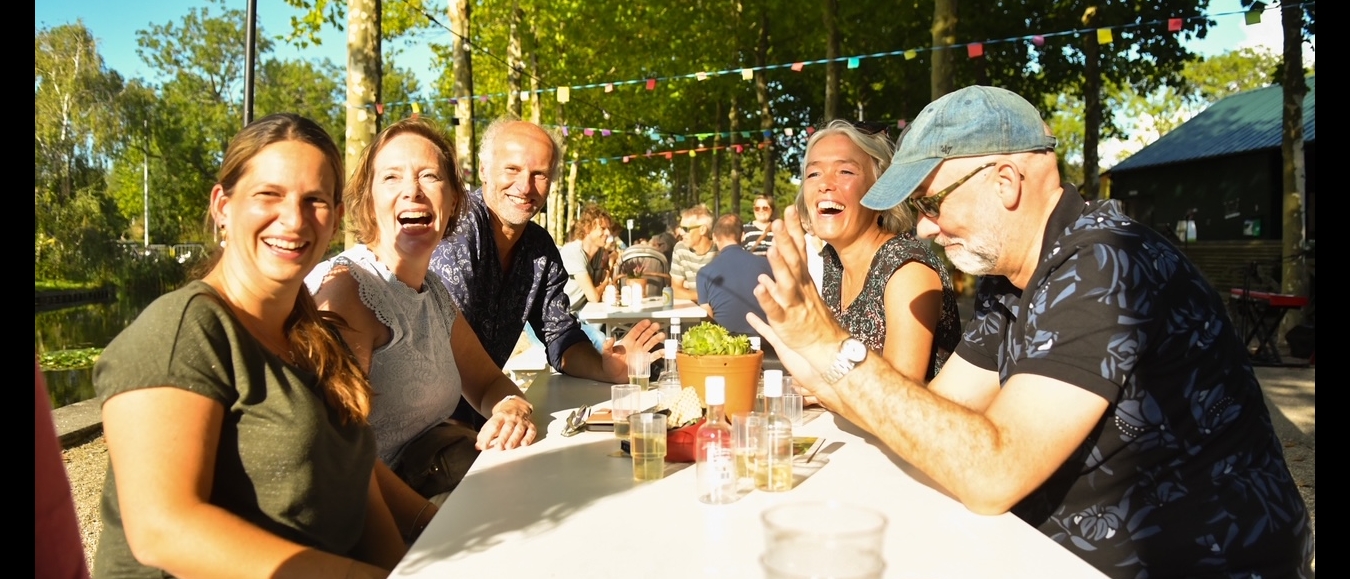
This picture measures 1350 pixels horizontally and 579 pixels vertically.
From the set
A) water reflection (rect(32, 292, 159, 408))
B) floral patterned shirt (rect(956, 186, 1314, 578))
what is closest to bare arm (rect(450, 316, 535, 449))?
floral patterned shirt (rect(956, 186, 1314, 578))

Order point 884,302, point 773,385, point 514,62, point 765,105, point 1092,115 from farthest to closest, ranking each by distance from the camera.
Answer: point 765,105, point 514,62, point 1092,115, point 884,302, point 773,385

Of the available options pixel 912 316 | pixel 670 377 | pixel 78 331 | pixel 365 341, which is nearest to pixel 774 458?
pixel 912 316

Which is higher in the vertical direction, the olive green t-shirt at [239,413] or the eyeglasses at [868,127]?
the eyeglasses at [868,127]

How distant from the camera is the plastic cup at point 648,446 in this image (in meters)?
2.29

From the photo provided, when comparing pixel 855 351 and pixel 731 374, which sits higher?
pixel 855 351

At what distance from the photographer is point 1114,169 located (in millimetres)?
31688

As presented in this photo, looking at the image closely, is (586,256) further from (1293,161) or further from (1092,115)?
(1092,115)

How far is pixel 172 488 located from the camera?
68.0 inches

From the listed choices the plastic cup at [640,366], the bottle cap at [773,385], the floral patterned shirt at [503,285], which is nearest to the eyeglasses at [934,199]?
the bottle cap at [773,385]

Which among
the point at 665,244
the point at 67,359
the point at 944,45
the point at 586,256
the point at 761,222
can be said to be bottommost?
the point at 67,359

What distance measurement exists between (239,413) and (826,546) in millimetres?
1289

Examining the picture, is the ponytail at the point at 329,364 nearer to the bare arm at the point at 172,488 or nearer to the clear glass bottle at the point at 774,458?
the bare arm at the point at 172,488

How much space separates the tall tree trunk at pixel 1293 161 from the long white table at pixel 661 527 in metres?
11.3
